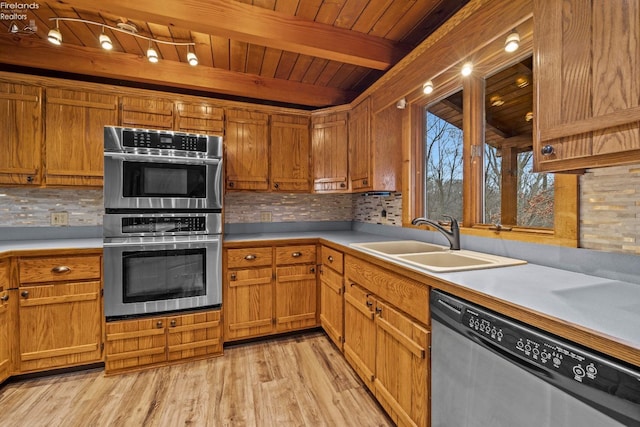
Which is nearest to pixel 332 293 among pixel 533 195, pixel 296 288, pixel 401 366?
pixel 296 288

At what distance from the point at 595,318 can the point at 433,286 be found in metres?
0.50

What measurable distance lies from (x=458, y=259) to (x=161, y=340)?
7.13ft

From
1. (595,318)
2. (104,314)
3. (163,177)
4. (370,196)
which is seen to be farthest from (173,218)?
(595,318)

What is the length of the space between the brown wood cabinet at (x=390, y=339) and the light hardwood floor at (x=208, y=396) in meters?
0.20

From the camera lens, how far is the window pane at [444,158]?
77.7 inches

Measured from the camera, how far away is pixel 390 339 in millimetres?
1457

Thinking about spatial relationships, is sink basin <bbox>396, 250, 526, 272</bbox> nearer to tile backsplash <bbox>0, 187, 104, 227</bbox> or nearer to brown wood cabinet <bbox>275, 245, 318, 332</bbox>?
brown wood cabinet <bbox>275, 245, 318, 332</bbox>

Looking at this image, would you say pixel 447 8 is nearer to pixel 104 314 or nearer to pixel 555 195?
pixel 555 195

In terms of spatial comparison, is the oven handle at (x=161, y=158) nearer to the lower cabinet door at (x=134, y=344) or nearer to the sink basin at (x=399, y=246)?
the lower cabinet door at (x=134, y=344)

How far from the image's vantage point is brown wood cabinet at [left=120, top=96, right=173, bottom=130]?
90.8 inches

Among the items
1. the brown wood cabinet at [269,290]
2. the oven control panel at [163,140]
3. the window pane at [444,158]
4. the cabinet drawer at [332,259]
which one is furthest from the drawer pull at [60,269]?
the window pane at [444,158]

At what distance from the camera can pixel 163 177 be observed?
2.10 m

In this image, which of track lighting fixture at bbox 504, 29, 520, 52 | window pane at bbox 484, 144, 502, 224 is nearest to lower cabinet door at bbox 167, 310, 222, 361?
window pane at bbox 484, 144, 502, 224

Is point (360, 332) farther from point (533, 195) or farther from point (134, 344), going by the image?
point (134, 344)
